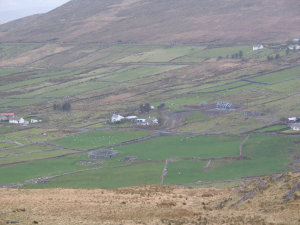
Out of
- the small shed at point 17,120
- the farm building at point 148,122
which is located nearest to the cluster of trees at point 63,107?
the small shed at point 17,120

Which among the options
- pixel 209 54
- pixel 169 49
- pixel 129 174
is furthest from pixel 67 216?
pixel 169 49

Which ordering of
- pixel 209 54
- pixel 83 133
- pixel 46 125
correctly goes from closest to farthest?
pixel 83 133 < pixel 46 125 < pixel 209 54

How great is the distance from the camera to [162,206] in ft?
100

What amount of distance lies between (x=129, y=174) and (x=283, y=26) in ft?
462

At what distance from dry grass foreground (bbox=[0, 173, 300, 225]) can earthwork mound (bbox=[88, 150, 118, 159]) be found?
41.1 m

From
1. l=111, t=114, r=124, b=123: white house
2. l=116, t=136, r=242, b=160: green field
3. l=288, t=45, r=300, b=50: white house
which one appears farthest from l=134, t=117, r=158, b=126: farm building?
l=288, t=45, r=300, b=50: white house

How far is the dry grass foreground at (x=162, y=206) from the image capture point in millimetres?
26688

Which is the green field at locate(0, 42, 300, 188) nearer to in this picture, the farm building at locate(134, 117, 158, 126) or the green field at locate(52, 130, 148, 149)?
the green field at locate(52, 130, 148, 149)

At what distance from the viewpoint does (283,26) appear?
7534 inches

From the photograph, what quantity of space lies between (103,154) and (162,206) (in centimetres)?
4870

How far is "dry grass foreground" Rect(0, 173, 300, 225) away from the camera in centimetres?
2669

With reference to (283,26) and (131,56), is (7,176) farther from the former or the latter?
(283,26)

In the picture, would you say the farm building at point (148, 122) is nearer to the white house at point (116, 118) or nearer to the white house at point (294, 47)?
the white house at point (116, 118)

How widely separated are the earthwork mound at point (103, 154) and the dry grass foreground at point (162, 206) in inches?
1618
